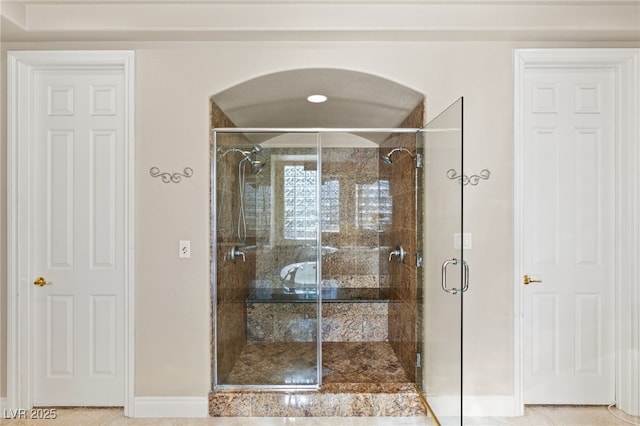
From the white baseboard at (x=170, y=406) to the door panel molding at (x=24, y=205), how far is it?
0.07 meters

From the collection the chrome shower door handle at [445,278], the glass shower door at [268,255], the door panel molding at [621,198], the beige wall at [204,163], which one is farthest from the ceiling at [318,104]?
the chrome shower door handle at [445,278]

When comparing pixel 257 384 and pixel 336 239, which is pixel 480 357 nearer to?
pixel 257 384

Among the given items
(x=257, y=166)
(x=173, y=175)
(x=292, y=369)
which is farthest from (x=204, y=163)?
(x=292, y=369)

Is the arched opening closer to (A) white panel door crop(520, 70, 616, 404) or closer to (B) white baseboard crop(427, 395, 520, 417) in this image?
(B) white baseboard crop(427, 395, 520, 417)

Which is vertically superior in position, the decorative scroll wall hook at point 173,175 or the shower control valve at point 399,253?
the decorative scroll wall hook at point 173,175

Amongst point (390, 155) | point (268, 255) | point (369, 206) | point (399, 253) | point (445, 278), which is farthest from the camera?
point (369, 206)

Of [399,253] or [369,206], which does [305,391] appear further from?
[369,206]

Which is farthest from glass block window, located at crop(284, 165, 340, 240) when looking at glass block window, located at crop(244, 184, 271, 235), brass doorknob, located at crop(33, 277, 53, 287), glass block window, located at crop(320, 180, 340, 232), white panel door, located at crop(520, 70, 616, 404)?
brass doorknob, located at crop(33, 277, 53, 287)

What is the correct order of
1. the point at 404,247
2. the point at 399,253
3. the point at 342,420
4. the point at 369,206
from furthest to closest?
the point at 369,206 → the point at 399,253 → the point at 404,247 → the point at 342,420

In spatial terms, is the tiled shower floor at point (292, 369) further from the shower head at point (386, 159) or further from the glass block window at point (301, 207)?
the shower head at point (386, 159)

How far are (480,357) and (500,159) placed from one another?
1341 millimetres

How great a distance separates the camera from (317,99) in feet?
10.8

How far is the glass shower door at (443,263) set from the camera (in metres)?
1.95

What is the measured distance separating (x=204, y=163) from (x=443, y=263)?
168 cm
